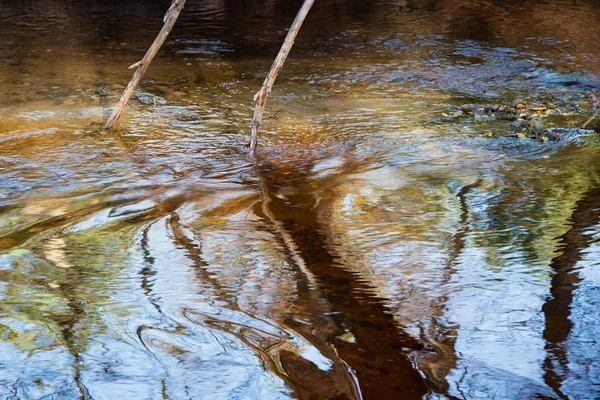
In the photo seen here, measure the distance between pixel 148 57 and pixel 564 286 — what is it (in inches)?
161

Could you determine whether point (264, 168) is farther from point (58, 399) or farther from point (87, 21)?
point (87, 21)

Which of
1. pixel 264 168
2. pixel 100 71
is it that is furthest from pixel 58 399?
pixel 100 71

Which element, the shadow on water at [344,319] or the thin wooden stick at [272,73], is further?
the thin wooden stick at [272,73]

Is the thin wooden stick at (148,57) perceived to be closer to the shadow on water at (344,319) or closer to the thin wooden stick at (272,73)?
the thin wooden stick at (272,73)

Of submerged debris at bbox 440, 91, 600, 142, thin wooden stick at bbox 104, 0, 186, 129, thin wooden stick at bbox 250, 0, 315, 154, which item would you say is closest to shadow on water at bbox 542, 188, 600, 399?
submerged debris at bbox 440, 91, 600, 142

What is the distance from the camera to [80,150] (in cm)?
592

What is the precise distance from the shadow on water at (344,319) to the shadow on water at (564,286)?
532 millimetres

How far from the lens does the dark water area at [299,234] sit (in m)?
2.95

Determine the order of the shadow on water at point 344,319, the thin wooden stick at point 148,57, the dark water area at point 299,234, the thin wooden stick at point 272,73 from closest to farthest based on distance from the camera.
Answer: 1. the shadow on water at point 344,319
2. the dark water area at point 299,234
3. the thin wooden stick at point 272,73
4. the thin wooden stick at point 148,57

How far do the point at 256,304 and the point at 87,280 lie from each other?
91cm

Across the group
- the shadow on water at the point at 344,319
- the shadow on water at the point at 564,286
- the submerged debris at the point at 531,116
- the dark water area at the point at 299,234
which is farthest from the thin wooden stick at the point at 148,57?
the shadow on water at the point at 564,286

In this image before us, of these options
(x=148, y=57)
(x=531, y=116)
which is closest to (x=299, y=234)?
(x=148, y=57)

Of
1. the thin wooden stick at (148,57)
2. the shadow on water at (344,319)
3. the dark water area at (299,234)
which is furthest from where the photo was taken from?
the thin wooden stick at (148,57)

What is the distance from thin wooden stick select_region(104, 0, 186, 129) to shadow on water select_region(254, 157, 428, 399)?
2.19m
